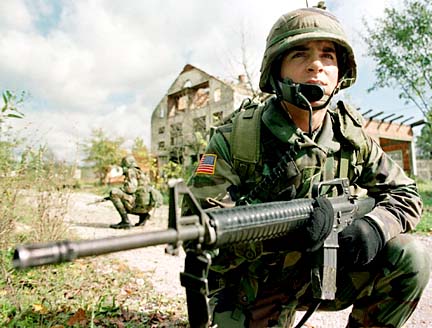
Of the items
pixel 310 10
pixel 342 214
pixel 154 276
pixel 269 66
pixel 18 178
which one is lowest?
pixel 154 276

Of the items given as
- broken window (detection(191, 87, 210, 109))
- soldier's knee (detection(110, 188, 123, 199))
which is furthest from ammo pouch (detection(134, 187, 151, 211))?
broken window (detection(191, 87, 210, 109))

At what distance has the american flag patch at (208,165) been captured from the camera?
2310 millimetres

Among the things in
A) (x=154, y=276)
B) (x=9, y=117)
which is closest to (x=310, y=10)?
(x=9, y=117)

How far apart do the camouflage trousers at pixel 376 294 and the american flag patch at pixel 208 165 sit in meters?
0.75

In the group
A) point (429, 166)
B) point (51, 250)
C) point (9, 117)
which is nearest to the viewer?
point (51, 250)

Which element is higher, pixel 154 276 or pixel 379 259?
pixel 379 259

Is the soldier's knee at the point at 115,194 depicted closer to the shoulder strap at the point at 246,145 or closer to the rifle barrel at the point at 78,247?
the shoulder strap at the point at 246,145

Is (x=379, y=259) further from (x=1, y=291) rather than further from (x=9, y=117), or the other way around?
(x=9, y=117)

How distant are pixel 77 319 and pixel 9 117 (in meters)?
1.88

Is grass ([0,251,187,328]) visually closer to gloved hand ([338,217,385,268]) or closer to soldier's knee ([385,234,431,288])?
gloved hand ([338,217,385,268])

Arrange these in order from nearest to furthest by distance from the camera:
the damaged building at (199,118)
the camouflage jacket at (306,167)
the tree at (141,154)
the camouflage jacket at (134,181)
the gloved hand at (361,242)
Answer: the gloved hand at (361,242) < the camouflage jacket at (306,167) < the camouflage jacket at (134,181) < the tree at (141,154) < the damaged building at (199,118)

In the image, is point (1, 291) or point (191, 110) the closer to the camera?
point (1, 291)

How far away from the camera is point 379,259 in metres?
2.22

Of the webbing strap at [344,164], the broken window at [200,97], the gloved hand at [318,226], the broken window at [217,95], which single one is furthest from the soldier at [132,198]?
the broken window at [200,97]
